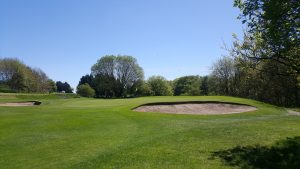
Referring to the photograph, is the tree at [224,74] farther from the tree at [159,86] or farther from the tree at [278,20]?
the tree at [278,20]

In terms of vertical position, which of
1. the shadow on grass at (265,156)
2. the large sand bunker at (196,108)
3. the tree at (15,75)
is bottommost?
the shadow on grass at (265,156)

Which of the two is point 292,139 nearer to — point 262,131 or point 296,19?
point 262,131

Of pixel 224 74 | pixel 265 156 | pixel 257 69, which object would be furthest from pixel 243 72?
pixel 265 156

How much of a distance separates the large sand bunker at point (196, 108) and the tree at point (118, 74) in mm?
84443

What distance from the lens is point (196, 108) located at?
36.5 metres

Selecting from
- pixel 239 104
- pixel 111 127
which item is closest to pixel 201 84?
pixel 239 104

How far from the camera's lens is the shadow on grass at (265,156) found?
11383mm

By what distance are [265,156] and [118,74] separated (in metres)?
112

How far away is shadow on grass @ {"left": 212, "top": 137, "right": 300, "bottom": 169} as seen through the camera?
11.4 meters

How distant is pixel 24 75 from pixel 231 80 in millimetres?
74320

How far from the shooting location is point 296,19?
49.2 feet

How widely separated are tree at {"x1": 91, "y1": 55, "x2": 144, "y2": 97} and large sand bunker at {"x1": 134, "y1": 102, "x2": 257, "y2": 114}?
84.4 meters

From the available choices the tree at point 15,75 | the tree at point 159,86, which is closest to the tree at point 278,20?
the tree at point 15,75

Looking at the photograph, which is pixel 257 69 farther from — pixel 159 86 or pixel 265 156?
pixel 159 86
